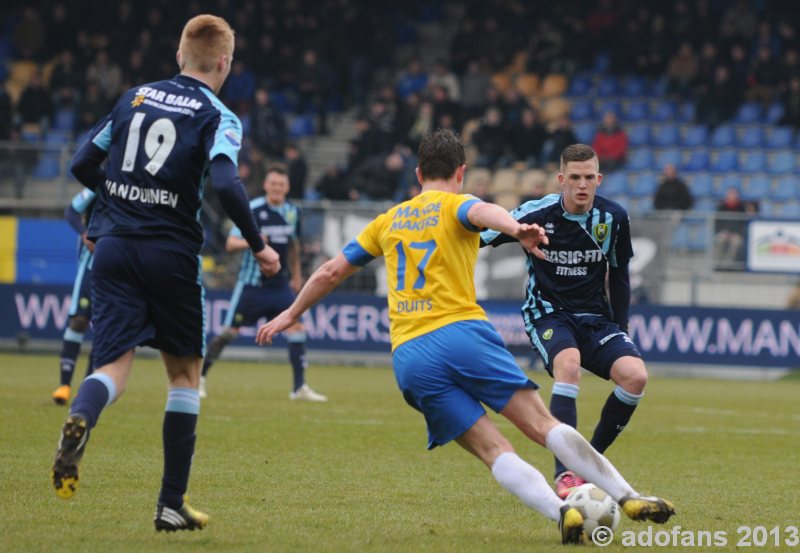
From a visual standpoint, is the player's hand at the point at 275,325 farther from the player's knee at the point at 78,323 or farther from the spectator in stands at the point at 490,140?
the spectator in stands at the point at 490,140

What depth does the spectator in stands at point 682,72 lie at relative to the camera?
27797 mm

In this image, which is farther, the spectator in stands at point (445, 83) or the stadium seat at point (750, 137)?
the stadium seat at point (750, 137)

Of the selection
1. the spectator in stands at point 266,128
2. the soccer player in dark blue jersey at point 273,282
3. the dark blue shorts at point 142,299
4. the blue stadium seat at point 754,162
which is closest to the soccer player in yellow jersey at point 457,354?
the dark blue shorts at point 142,299

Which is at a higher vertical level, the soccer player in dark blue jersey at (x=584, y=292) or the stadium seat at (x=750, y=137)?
the stadium seat at (x=750, y=137)

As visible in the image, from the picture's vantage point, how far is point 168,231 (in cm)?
609

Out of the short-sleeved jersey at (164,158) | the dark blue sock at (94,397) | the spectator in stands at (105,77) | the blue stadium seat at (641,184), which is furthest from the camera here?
the spectator in stands at (105,77)

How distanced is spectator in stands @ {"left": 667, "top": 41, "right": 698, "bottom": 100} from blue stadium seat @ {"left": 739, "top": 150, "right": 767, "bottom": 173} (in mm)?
2178

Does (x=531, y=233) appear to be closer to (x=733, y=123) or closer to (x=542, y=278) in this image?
(x=542, y=278)

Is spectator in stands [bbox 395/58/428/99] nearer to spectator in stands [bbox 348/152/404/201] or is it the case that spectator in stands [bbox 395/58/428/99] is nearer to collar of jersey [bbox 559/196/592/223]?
spectator in stands [bbox 348/152/404/201]

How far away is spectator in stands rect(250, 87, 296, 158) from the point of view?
25.2 metres

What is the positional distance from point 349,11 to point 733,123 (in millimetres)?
8813

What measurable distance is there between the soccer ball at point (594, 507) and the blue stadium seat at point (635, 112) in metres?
22.4

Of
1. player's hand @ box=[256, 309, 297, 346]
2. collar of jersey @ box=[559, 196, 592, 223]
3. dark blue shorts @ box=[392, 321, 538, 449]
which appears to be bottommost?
dark blue shorts @ box=[392, 321, 538, 449]

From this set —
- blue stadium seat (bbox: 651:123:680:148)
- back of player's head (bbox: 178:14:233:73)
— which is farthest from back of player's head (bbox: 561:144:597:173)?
blue stadium seat (bbox: 651:123:680:148)
